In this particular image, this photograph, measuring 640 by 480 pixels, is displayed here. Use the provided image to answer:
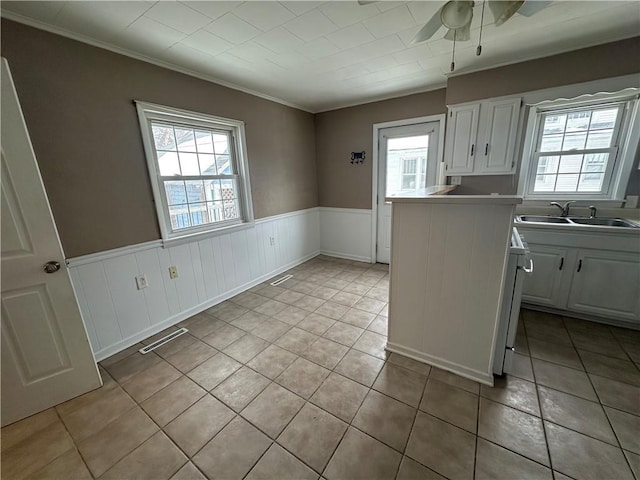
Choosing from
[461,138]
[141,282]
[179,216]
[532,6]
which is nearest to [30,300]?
[141,282]

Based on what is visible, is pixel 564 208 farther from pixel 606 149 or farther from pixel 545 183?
pixel 606 149

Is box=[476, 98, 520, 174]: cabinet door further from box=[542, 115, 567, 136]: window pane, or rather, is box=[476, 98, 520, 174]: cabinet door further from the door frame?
the door frame

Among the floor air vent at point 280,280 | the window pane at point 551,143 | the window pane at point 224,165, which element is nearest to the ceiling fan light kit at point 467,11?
the window pane at point 551,143

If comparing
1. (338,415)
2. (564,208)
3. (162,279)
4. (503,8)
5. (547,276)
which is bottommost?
(338,415)

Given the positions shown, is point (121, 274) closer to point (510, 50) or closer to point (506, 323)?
point (506, 323)

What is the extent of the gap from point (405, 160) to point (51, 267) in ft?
12.7

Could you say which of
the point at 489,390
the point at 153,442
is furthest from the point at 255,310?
the point at 489,390

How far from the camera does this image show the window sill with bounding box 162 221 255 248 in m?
2.48

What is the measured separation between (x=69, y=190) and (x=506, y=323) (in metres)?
3.20

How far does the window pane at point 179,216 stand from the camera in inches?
101

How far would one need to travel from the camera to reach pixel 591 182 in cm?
266

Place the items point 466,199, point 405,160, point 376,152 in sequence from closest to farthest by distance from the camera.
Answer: point 466,199 → point 405,160 → point 376,152

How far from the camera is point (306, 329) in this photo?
243cm

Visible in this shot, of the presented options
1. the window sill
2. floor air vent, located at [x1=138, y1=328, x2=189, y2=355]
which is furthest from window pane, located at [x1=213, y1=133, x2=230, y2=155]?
floor air vent, located at [x1=138, y1=328, x2=189, y2=355]
